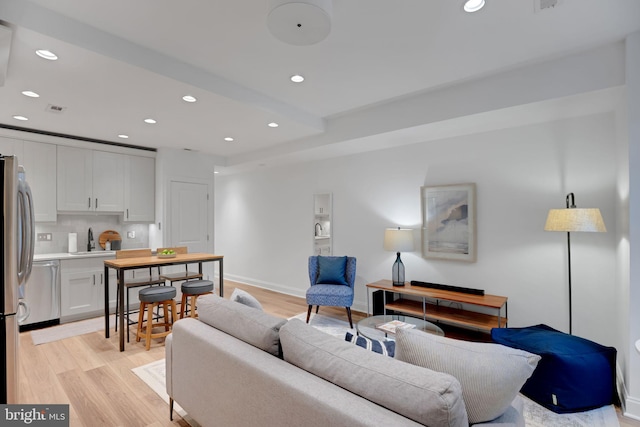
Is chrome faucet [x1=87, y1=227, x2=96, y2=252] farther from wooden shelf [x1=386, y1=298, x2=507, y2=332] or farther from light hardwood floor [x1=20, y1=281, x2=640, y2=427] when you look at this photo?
wooden shelf [x1=386, y1=298, x2=507, y2=332]

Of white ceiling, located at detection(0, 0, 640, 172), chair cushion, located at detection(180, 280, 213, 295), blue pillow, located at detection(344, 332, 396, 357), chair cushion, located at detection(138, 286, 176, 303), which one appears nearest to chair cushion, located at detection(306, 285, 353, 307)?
chair cushion, located at detection(180, 280, 213, 295)

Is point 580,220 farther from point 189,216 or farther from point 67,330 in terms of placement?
point 67,330

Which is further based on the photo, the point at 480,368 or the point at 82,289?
the point at 82,289

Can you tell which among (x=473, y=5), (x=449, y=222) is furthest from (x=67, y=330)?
(x=473, y=5)

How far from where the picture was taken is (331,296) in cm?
393

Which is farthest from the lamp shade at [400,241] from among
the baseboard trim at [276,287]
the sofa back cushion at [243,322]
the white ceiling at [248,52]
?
the sofa back cushion at [243,322]

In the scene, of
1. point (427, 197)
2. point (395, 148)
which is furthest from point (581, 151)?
point (395, 148)

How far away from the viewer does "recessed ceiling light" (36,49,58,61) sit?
2.18 m

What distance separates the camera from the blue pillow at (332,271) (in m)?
4.27

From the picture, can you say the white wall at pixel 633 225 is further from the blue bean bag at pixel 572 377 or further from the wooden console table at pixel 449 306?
the wooden console table at pixel 449 306

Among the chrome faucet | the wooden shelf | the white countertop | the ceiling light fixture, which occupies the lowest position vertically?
the wooden shelf

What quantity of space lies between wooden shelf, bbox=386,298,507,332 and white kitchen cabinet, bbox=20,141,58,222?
4.59 meters

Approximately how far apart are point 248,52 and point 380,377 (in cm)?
246

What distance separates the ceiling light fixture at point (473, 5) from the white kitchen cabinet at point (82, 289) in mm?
4961
